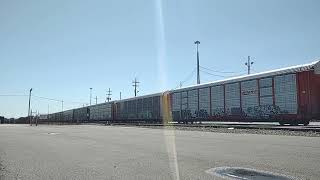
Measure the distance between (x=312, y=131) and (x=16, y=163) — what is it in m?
16.0

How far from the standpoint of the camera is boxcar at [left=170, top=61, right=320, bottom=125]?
2450 cm

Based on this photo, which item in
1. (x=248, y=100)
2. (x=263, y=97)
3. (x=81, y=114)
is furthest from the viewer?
(x=81, y=114)

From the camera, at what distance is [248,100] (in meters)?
29.0

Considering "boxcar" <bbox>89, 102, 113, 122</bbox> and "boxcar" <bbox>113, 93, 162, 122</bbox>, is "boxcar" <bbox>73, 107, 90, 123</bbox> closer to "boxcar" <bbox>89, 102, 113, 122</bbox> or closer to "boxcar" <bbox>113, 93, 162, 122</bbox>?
"boxcar" <bbox>89, 102, 113, 122</bbox>

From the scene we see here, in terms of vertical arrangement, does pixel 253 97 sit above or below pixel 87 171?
above

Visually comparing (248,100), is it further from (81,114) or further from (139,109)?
(81,114)

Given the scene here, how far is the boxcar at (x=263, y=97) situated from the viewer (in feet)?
80.4

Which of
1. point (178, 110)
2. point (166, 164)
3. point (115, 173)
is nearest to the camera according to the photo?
point (115, 173)

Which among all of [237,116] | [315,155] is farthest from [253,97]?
[315,155]

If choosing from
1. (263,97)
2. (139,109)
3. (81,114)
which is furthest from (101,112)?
(263,97)

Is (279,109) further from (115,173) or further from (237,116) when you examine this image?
(115,173)

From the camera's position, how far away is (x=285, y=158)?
10.6 meters

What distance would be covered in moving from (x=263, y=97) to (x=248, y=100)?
63.3 inches

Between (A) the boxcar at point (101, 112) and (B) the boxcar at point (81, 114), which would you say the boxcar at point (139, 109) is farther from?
(B) the boxcar at point (81, 114)
